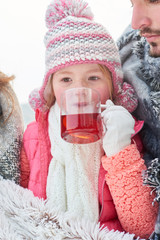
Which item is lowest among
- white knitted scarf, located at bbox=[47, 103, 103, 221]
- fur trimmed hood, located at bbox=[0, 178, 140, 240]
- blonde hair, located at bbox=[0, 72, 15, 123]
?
Result: fur trimmed hood, located at bbox=[0, 178, 140, 240]

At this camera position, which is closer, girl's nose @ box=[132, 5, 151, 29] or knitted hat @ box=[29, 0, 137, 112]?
girl's nose @ box=[132, 5, 151, 29]

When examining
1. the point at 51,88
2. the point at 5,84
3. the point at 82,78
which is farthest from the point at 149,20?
the point at 5,84

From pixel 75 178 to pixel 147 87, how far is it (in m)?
0.50

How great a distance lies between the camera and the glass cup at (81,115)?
1.04m

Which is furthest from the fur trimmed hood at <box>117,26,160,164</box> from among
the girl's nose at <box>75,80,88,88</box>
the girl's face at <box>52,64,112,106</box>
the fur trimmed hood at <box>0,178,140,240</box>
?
the fur trimmed hood at <box>0,178,140,240</box>

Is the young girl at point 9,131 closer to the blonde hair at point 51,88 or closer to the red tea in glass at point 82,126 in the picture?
the blonde hair at point 51,88

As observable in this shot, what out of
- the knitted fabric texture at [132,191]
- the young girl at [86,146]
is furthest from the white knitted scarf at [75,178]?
the knitted fabric texture at [132,191]

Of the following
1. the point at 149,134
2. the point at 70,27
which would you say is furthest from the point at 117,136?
the point at 70,27

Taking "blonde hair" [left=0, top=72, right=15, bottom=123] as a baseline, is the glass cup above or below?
below

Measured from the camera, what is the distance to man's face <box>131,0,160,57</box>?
3.54ft

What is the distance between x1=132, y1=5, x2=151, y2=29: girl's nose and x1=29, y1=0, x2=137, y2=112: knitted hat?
0.79 feet

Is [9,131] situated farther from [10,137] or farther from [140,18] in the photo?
[140,18]

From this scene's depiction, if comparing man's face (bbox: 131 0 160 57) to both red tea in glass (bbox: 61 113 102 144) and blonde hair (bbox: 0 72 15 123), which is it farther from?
blonde hair (bbox: 0 72 15 123)

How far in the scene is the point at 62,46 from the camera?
1.30 metres
